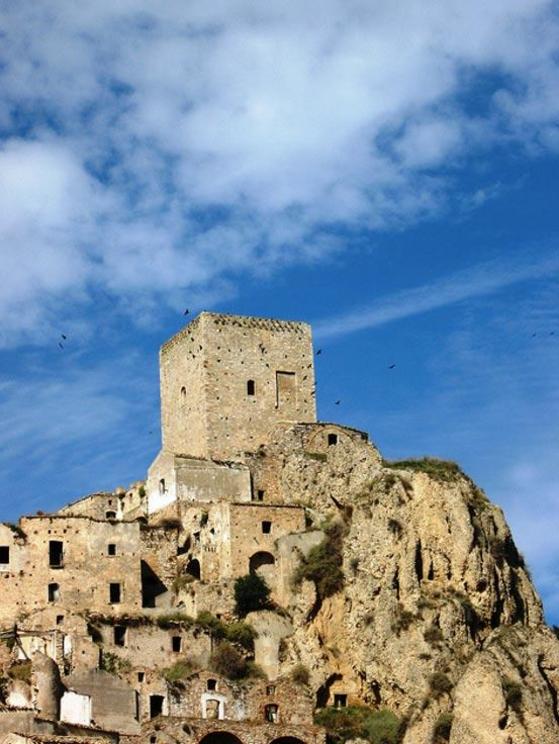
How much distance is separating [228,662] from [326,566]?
650 cm

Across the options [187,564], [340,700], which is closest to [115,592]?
[187,564]

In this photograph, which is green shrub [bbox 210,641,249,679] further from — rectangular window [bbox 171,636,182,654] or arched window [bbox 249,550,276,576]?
arched window [bbox 249,550,276,576]

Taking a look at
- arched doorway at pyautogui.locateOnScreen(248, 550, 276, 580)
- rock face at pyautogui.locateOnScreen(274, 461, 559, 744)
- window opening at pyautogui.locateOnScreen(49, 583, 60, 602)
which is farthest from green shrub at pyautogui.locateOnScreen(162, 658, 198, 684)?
arched doorway at pyautogui.locateOnScreen(248, 550, 276, 580)

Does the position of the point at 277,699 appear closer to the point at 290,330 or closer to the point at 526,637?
the point at 526,637

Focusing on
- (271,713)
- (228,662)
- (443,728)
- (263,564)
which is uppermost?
(263,564)

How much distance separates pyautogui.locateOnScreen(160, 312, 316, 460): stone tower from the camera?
83438 millimetres

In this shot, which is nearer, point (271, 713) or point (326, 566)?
point (271, 713)

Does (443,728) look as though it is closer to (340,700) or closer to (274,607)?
(340,700)

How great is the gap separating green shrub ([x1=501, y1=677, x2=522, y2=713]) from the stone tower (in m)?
20.6

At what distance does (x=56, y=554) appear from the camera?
244 ft

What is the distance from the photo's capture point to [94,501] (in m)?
84.4

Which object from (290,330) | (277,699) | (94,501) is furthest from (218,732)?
(290,330)

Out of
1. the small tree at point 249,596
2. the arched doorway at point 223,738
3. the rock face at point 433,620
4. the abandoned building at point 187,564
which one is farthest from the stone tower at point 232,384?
the arched doorway at point 223,738

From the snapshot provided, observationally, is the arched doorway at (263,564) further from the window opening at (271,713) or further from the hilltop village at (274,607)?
the window opening at (271,713)
